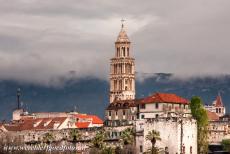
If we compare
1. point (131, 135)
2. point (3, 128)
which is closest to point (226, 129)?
point (131, 135)

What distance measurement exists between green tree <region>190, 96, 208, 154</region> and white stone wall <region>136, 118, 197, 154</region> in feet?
10.3

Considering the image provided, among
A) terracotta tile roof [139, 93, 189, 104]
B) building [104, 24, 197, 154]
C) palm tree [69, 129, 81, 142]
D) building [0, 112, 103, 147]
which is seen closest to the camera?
building [104, 24, 197, 154]

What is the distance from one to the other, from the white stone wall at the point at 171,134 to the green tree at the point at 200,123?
3.14 metres

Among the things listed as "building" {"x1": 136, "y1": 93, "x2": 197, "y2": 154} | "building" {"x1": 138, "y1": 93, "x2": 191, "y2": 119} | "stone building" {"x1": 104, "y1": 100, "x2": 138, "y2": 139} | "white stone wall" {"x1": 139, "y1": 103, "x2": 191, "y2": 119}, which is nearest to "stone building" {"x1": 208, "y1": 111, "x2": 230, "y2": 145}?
"building" {"x1": 138, "y1": 93, "x2": 191, "y2": 119}

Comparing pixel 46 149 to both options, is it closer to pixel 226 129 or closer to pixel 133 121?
pixel 133 121

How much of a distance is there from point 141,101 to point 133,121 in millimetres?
4929

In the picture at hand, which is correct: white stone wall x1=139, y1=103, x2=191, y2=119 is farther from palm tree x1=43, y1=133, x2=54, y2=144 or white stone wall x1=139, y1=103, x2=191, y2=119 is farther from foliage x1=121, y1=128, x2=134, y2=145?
palm tree x1=43, y1=133, x2=54, y2=144

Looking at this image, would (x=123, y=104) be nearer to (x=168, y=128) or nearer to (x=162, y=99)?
(x=162, y=99)

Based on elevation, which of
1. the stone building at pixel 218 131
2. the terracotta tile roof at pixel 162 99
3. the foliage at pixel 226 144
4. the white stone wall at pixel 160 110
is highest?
the terracotta tile roof at pixel 162 99

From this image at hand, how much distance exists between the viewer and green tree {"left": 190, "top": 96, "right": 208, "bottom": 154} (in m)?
154

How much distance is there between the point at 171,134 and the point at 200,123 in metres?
12.0

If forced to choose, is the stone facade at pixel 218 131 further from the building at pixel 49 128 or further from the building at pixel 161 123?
the building at pixel 49 128

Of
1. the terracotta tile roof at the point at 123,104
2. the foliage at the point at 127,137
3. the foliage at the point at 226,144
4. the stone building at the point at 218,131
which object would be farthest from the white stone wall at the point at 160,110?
the stone building at the point at 218,131

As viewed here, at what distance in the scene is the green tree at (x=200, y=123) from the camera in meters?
154
